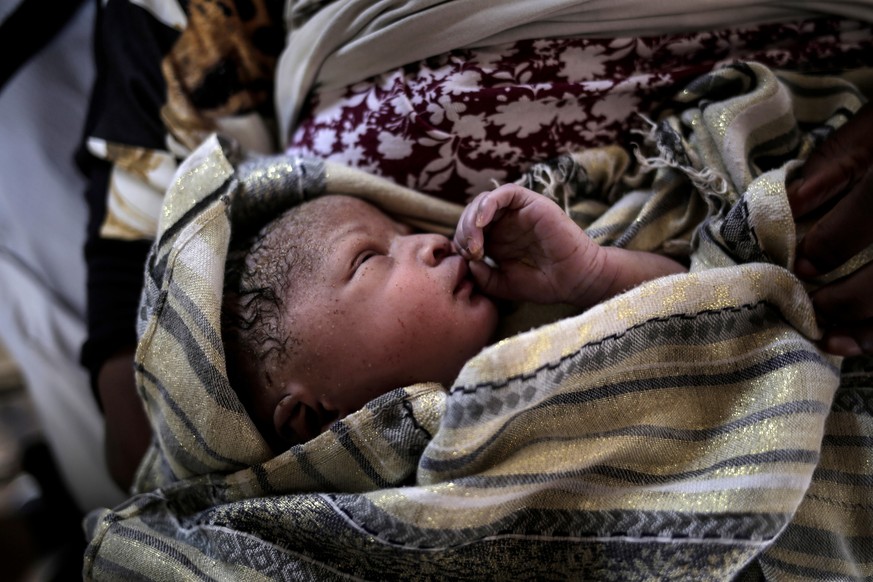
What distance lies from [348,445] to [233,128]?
57cm

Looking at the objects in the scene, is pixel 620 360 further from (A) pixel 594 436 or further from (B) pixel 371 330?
(B) pixel 371 330

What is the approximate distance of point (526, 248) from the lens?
0.73 m

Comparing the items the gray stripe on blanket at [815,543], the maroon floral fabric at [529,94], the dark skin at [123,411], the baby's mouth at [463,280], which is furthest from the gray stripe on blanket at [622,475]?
the dark skin at [123,411]

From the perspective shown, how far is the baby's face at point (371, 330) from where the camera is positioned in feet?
2.34

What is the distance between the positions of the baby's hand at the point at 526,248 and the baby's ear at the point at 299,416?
0.24m

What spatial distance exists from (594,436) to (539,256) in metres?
0.21

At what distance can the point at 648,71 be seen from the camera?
81cm

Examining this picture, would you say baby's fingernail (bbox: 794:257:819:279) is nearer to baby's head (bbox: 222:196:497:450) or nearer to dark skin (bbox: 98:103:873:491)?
dark skin (bbox: 98:103:873:491)

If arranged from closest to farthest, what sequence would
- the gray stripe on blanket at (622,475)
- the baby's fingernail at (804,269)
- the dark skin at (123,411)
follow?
1. the gray stripe on blanket at (622,475)
2. the baby's fingernail at (804,269)
3. the dark skin at (123,411)

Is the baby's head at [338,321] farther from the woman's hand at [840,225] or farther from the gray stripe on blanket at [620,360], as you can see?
the woman's hand at [840,225]

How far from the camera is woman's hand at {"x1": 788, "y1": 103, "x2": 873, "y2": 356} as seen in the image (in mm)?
633

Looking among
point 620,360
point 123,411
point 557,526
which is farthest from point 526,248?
point 123,411

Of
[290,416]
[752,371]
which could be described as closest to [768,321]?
[752,371]

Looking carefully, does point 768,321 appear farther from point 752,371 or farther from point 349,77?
point 349,77
